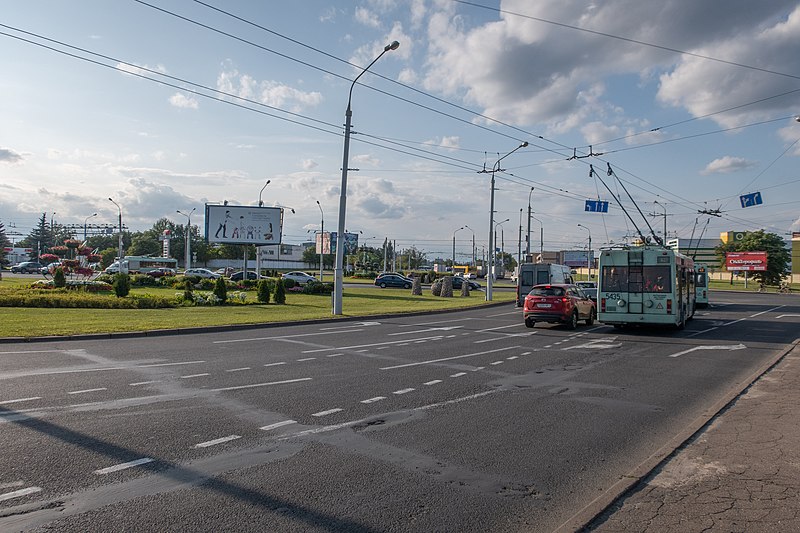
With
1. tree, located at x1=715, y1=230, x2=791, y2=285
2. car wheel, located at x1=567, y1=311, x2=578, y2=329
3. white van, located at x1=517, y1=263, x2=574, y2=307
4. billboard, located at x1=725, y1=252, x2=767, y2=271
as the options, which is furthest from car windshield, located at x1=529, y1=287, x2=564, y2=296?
tree, located at x1=715, y1=230, x2=791, y2=285

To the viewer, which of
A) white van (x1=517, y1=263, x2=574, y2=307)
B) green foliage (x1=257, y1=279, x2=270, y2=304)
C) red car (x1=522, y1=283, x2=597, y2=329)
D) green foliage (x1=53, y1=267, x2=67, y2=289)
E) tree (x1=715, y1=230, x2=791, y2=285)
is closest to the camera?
red car (x1=522, y1=283, x2=597, y2=329)

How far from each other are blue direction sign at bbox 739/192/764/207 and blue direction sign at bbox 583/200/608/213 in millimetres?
11269

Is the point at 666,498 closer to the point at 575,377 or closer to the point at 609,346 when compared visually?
the point at 575,377

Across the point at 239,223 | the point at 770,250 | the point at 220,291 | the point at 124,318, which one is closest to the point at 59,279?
the point at 220,291

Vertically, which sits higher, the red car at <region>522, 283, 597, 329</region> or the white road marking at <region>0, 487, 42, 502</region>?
the red car at <region>522, 283, 597, 329</region>

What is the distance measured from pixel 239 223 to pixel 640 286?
40206 millimetres

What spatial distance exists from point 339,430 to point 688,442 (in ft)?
13.2

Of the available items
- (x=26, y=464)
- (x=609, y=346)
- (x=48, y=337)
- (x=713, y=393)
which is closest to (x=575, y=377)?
(x=713, y=393)

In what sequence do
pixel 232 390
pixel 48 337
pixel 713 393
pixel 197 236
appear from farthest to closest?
pixel 197 236 < pixel 48 337 < pixel 713 393 < pixel 232 390

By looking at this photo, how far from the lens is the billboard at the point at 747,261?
2921 inches

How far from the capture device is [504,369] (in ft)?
38.5

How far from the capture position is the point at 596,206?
44375 millimetres

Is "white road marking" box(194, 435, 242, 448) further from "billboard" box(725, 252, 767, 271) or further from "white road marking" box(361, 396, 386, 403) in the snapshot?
"billboard" box(725, 252, 767, 271)

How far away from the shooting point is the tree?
252ft
